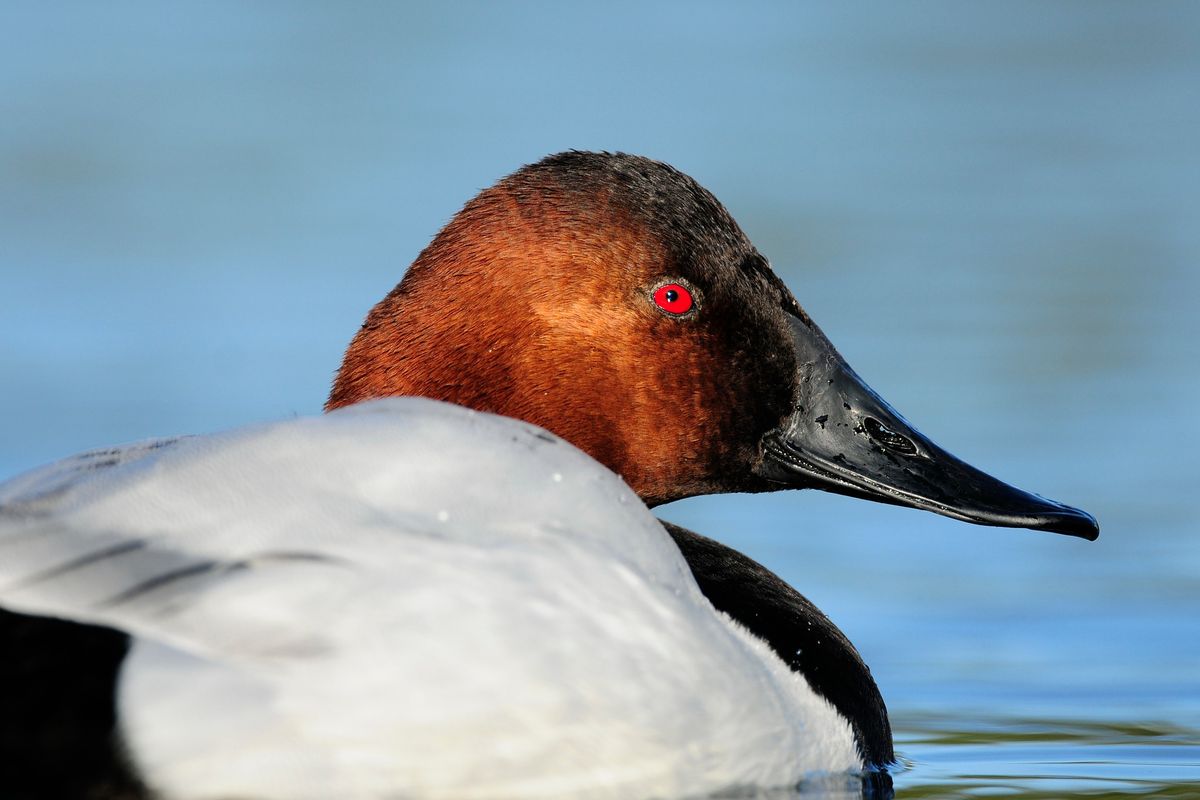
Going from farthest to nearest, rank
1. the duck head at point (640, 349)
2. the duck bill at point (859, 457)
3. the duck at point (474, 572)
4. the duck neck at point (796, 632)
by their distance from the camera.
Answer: the duck bill at point (859, 457) < the duck head at point (640, 349) < the duck neck at point (796, 632) < the duck at point (474, 572)

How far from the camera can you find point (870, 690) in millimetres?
4684

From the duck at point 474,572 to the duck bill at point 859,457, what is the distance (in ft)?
0.32

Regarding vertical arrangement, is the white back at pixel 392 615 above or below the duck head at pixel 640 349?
below

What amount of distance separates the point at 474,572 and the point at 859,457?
150cm

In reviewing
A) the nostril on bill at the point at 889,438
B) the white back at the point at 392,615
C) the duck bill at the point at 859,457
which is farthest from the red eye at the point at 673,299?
the white back at the point at 392,615

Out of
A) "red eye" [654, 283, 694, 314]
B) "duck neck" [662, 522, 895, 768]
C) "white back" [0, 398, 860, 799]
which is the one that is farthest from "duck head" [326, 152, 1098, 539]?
"white back" [0, 398, 860, 799]

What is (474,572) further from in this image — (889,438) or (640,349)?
(889,438)

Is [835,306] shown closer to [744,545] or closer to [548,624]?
[744,545]

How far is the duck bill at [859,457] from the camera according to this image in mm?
4840

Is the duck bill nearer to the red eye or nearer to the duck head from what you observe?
the duck head

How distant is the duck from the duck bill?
0.10 metres

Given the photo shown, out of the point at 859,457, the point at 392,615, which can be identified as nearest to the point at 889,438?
the point at 859,457

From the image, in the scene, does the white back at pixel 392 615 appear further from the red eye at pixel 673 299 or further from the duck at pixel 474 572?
the red eye at pixel 673 299

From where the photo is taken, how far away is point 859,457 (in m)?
4.88
